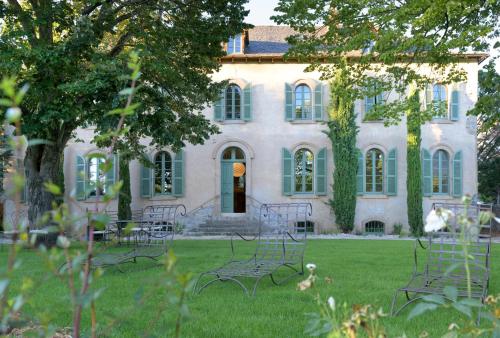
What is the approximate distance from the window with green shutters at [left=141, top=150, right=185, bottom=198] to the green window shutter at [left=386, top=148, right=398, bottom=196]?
7733 mm

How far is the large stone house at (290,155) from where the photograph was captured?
62.5ft

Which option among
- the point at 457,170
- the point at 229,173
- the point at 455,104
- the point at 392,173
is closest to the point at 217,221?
the point at 229,173

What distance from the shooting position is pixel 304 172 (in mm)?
19266

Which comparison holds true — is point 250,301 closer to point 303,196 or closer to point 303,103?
point 303,196

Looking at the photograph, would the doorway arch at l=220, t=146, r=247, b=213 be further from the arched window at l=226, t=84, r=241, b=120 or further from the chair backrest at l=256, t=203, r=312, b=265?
the chair backrest at l=256, t=203, r=312, b=265

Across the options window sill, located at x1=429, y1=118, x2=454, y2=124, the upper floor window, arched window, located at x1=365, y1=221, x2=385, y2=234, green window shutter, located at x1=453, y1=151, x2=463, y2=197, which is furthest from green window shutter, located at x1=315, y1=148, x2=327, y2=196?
the upper floor window

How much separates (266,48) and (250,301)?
16.0m

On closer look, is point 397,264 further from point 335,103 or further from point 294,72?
point 294,72

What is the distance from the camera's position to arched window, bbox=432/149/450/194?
19.3 m

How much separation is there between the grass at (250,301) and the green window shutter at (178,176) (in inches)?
374

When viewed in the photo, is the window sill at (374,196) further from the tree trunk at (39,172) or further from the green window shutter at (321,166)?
the tree trunk at (39,172)

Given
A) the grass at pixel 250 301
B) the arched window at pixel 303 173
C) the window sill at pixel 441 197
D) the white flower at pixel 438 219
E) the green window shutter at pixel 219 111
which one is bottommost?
the grass at pixel 250 301

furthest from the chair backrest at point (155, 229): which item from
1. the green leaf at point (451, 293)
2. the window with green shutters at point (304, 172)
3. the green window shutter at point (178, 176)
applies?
the green leaf at point (451, 293)

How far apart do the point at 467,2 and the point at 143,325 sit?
6.09 m
